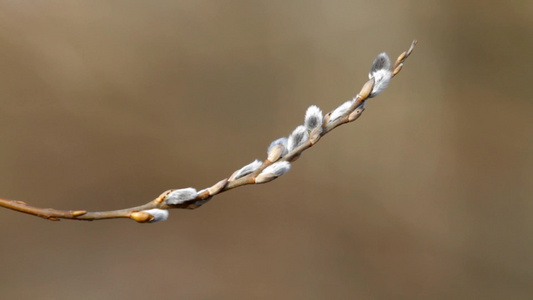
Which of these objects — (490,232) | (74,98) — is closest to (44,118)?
(74,98)

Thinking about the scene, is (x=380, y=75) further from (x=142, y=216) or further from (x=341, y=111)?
(x=142, y=216)

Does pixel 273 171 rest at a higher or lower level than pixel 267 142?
lower

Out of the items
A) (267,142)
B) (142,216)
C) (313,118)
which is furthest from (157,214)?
(267,142)

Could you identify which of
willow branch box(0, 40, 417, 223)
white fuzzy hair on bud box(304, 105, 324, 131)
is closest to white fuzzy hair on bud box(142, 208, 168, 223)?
willow branch box(0, 40, 417, 223)

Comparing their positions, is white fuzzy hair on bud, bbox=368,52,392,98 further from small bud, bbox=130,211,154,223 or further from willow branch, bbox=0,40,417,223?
small bud, bbox=130,211,154,223

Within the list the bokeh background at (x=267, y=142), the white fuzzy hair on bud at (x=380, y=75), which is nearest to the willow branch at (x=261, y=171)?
the white fuzzy hair on bud at (x=380, y=75)
